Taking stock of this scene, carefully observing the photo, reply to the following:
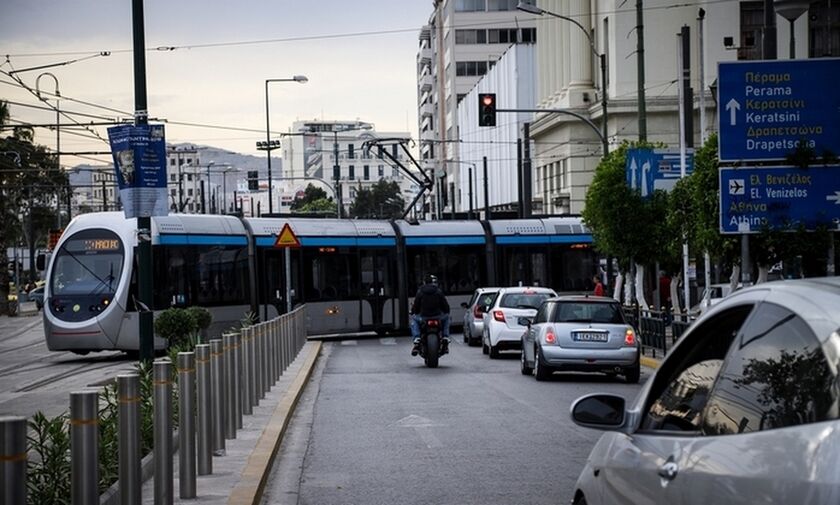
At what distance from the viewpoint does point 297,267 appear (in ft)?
138

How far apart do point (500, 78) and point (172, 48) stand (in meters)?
51.9

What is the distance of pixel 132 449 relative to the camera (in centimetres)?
813

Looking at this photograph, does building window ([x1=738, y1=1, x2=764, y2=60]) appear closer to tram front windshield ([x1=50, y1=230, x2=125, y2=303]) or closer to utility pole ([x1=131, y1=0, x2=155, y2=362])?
tram front windshield ([x1=50, y1=230, x2=125, y2=303])

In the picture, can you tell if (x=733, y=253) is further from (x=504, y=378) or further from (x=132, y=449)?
(x=132, y=449)

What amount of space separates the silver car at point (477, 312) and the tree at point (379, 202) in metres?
116

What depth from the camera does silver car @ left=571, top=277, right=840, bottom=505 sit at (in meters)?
3.77

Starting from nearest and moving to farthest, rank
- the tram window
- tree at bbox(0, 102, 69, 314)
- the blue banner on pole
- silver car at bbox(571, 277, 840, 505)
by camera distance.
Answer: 1. silver car at bbox(571, 277, 840, 505)
2. the blue banner on pole
3. the tram window
4. tree at bbox(0, 102, 69, 314)

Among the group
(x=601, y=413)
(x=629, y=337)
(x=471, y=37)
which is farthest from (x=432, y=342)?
(x=471, y=37)

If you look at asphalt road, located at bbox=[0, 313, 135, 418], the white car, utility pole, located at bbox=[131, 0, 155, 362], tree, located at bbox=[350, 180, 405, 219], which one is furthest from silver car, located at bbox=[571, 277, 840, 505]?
tree, located at bbox=[350, 180, 405, 219]

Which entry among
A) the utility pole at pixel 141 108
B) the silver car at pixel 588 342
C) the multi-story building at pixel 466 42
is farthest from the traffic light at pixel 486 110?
the multi-story building at pixel 466 42

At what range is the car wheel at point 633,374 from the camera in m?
24.4

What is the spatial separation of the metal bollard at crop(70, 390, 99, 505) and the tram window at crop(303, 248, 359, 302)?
3523cm

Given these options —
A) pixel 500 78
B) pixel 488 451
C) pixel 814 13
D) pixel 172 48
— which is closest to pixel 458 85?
pixel 500 78

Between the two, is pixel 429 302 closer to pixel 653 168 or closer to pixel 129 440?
pixel 653 168
